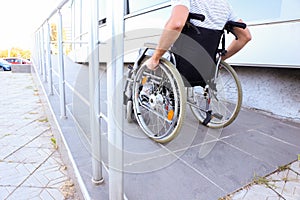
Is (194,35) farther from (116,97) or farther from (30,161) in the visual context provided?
(30,161)

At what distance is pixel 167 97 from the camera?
1661mm

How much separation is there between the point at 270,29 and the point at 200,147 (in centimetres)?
154

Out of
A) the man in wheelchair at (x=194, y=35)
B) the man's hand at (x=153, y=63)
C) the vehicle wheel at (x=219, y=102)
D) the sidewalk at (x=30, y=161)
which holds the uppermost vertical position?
the man in wheelchair at (x=194, y=35)

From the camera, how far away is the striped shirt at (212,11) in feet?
4.73

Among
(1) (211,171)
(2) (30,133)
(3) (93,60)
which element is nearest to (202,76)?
(1) (211,171)

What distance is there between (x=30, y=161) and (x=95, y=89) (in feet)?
3.10

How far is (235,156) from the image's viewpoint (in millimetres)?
1489

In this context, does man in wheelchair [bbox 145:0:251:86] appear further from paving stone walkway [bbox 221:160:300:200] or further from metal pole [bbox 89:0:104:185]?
paving stone walkway [bbox 221:160:300:200]

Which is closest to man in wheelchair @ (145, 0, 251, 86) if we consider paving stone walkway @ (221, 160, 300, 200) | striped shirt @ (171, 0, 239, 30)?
striped shirt @ (171, 0, 239, 30)

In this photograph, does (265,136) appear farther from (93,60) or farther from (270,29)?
(93,60)

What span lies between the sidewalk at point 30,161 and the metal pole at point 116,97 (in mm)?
441

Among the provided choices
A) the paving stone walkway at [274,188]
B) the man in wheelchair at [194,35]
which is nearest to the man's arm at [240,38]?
the man in wheelchair at [194,35]

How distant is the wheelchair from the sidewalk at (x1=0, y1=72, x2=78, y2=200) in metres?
0.70

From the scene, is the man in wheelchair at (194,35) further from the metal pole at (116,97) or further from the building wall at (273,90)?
the building wall at (273,90)
